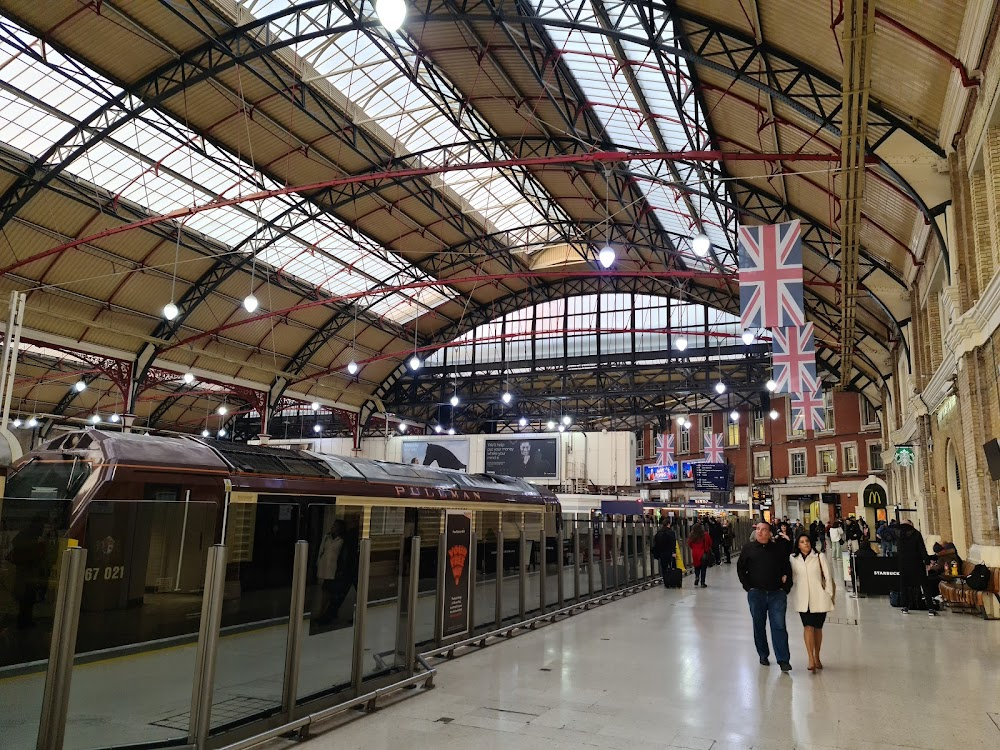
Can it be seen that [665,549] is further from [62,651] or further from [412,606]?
[62,651]

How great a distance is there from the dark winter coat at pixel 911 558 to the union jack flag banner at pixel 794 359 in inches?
178

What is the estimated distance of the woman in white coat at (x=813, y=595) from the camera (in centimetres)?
865

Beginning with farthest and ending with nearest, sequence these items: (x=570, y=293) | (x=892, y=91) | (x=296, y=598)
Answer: (x=570, y=293) → (x=892, y=91) → (x=296, y=598)

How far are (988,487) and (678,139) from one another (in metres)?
13.5

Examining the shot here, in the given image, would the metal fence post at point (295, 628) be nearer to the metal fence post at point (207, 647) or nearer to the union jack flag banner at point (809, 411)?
the metal fence post at point (207, 647)

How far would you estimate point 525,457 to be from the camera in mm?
33219

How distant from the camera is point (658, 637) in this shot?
11016mm

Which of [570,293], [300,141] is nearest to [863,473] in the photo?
[570,293]

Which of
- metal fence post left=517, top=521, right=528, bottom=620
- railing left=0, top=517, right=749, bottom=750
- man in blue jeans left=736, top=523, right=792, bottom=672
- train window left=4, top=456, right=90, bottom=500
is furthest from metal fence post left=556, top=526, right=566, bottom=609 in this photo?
train window left=4, top=456, right=90, bottom=500

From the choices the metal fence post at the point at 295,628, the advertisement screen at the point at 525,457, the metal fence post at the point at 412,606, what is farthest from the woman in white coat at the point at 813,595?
the advertisement screen at the point at 525,457

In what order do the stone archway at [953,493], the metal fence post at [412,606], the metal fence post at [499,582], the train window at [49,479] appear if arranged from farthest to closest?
1. the stone archway at [953,493]
2. the metal fence post at [499,582]
3. the train window at [49,479]
4. the metal fence post at [412,606]

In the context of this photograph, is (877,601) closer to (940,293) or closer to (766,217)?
(940,293)

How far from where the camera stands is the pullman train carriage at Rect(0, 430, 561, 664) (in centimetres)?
504

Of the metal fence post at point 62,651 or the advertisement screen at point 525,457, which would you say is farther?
the advertisement screen at point 525,457
